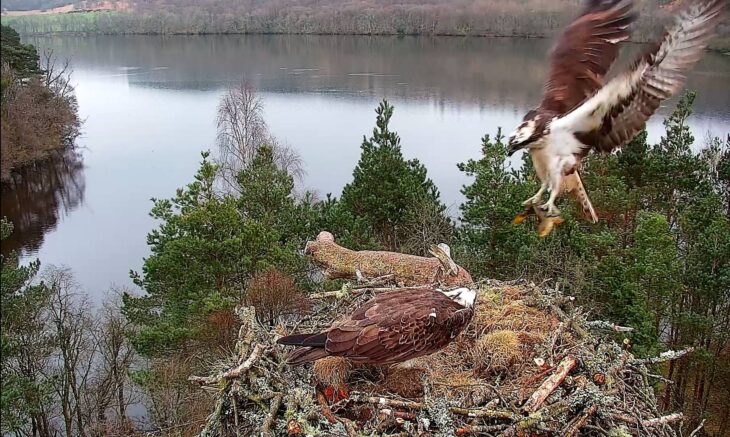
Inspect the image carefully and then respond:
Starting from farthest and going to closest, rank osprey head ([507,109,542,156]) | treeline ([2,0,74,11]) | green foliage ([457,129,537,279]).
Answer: green foliage ([457,129,537,279])
osprey head ([507,109,542,156])
treeline ([2,0,74,11])

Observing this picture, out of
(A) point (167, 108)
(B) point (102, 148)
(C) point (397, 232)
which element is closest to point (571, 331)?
(C) point (397, 232)

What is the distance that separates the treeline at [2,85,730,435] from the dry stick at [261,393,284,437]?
531 centimetres

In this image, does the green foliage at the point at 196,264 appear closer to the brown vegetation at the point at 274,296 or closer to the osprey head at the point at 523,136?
the brown vegetation at the point at 274,296

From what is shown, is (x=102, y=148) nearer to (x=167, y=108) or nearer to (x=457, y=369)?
(x=167, y=108)

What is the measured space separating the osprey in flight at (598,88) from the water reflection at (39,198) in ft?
9.19

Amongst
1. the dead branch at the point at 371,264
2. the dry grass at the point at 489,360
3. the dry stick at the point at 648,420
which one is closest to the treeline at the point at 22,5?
the dry grass at the point at 489,360

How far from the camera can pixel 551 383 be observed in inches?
229

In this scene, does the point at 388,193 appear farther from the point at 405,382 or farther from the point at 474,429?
the point at 474,429

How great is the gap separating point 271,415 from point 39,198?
2.88 meters

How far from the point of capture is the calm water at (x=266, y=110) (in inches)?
553

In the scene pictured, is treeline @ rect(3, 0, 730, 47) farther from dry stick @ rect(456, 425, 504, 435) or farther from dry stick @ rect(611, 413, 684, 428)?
dry stick @ rect(611, 413, 684, 428)

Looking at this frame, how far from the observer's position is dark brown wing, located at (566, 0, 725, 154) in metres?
3.32

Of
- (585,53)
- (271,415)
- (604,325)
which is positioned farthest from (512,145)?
(604,325)

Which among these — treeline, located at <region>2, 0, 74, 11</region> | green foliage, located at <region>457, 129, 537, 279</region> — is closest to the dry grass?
treeline, located at <region>2, 0, 74, 11</region>
